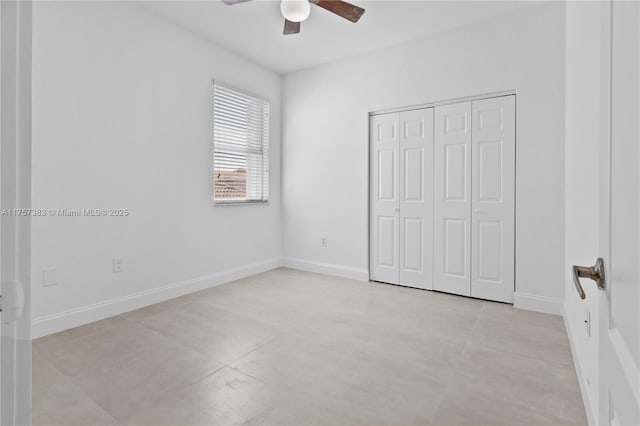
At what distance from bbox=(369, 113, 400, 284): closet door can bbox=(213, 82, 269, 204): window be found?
156 cm

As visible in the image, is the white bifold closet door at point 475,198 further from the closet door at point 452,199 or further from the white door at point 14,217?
the white door at point 14,217

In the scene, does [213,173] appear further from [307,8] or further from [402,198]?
[402,198]

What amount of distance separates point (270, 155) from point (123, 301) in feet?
8.66

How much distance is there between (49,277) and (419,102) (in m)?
3.93

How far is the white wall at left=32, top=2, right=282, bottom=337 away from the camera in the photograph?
8.52ft

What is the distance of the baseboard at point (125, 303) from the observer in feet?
8.47

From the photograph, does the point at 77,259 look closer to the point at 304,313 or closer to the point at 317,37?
the point at 304,313

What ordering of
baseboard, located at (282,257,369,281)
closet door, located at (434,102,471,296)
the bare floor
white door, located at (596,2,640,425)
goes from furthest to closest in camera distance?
baseboard, located at (282,257,369,281) → closet door, located at (434,102,471,296) → the bare floor → white door, located at (596,2,640,425)

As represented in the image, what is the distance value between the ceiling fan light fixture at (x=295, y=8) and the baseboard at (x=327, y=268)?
2.91 meters

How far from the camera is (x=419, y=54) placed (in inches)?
147

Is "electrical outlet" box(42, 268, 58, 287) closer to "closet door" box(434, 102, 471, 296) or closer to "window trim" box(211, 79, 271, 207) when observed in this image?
"window trim" box(211, 79, 271, 207)

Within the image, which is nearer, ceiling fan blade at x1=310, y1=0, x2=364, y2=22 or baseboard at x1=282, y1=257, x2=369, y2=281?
ceiling fan blade at x1=310, y1=0, x2=364, y2=22

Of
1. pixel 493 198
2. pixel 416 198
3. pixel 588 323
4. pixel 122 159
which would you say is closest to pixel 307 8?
pixel 122 159

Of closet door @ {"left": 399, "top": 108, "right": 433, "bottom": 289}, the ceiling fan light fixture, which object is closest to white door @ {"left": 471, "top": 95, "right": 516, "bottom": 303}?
closet door @ {"left": 399, "top": 108, "right": 433, "bottom": 289}
